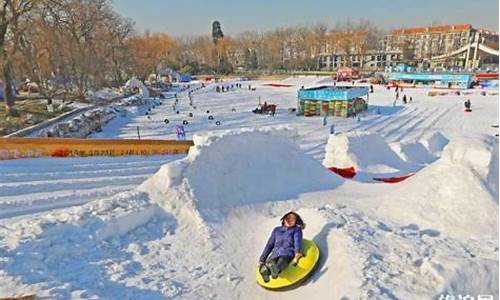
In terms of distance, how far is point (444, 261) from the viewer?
5.57 m

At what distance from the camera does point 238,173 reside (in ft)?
31.9

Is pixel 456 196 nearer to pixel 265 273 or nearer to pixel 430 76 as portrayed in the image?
pixel 265 273

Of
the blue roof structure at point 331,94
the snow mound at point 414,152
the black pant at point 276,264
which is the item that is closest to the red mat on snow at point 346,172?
the snow mound at point 414,152

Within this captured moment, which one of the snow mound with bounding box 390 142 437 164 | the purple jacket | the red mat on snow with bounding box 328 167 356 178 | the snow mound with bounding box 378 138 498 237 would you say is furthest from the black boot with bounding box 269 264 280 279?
the snow mound with bounding box 390 142 437 164

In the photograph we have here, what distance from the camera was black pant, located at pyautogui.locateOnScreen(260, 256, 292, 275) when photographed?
19.6 ft

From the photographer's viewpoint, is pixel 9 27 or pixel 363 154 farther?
pixel 9 27

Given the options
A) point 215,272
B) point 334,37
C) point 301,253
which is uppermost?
point 334,37

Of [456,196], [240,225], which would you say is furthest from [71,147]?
[456,196]

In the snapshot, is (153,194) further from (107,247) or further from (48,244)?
(48,244)

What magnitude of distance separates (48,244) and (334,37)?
4373 inches

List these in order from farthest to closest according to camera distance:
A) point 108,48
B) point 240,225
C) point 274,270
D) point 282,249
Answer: point 108,48 < point 240,225 < point 282,249 < point 274,270

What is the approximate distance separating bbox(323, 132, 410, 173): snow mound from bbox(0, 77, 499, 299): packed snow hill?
4023 mm

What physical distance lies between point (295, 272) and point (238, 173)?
4082 millimetres

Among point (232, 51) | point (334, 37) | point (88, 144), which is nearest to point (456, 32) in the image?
point (334, 37)
